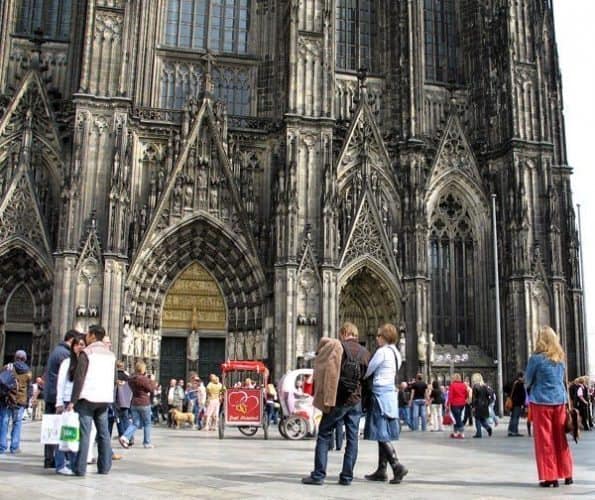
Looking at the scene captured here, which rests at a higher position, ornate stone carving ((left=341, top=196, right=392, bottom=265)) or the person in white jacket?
ornate stone carving ((left=341, top=196, right=392, bottom=265))

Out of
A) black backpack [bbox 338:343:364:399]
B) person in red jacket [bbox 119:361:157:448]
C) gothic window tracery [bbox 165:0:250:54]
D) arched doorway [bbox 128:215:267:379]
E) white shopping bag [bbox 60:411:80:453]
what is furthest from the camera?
gothic window tracery [bbox 165:0:250:54]

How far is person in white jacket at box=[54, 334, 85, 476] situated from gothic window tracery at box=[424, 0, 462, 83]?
1015 inches

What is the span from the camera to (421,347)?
92.0 ft

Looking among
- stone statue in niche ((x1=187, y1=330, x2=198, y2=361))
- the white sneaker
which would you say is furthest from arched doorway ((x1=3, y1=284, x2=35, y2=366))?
the white sneaker

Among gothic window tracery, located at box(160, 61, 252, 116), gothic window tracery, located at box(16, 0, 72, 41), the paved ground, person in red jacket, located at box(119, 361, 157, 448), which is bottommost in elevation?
the paved ground

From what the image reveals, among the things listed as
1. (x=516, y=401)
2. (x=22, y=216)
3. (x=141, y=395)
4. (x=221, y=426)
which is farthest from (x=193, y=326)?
(x=141, y=395)

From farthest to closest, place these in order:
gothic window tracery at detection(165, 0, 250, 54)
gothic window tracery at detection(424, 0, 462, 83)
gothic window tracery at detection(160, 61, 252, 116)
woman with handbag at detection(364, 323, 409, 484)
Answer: gothic window tracery at detection(424, 0, 462, 83) → gothic window tracery at detection(165, 0, 250, 54) → gothic window tracery at detection(160, 61, 252, 116) → woman with handbag at detection(364, 323, 409, 484)

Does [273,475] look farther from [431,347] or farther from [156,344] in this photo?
[156,344]

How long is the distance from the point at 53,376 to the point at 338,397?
4.18 m

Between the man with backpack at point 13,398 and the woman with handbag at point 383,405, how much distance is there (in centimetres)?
617

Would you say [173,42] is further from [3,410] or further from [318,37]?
[3,410]

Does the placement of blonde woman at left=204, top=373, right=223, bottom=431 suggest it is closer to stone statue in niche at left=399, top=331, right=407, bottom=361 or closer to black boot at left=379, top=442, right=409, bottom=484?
stone statue in niche at left=399, top=331, right=407, bottom=361

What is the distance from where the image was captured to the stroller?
18.0 meters

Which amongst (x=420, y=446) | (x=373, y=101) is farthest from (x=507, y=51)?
(x=420, y=446)
